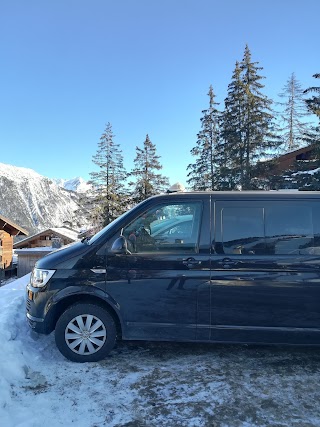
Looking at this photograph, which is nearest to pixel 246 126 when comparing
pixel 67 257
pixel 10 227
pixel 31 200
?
pixel 10 227

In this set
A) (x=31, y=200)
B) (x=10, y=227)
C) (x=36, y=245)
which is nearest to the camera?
(x=10, y=227)

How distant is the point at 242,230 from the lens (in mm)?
3936

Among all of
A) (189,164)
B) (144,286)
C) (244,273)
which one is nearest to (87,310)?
(144,286)

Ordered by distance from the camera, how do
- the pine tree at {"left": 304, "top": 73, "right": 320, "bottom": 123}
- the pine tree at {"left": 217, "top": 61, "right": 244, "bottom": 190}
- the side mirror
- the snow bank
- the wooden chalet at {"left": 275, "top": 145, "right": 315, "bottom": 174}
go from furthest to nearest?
the pine tree at {"left": 217, "top": 61, "right": 244, "bottom": 190}
the wooden chalet at {"left": 275, "top": 145, "right": 315, "bottom": 174}
the pine tree at {"left": 304, "top": 73, "right": 320, "bottom": 123}
the side mirror
the snow bank

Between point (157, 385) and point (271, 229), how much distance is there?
2113mm

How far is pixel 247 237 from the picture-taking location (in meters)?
3.91

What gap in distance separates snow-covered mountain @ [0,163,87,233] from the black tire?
115 metres

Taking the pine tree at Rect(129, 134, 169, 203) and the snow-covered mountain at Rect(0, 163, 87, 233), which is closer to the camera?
the pine tree at Rect(129, 134, 169, 203)

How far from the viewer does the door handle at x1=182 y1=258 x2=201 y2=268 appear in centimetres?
388

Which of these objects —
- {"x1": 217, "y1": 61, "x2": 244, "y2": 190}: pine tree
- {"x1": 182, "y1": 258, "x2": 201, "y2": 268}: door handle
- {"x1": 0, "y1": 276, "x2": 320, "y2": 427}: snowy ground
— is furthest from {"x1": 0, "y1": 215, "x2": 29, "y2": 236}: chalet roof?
{"x1": 182, "y1": 258, "x2": 201, "y2": 268}: door handle

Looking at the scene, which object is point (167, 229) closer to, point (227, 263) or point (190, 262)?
point (190, 262)

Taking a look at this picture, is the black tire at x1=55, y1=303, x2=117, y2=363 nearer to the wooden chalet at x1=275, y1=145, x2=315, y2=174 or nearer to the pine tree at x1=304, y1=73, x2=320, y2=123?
the pine tree at x1=304, y1=73, x2=320, y2=123

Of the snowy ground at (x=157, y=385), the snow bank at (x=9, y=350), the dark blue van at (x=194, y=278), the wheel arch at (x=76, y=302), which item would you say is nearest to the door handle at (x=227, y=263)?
the dark blue van at (x=194, y=278)

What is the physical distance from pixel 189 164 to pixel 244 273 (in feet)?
112
